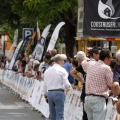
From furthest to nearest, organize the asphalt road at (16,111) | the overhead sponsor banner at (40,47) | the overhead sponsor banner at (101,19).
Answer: the overhead sponsor banner at (40,47), the asphalt road at (16,111), the overhead sponsor banner at (101,19)

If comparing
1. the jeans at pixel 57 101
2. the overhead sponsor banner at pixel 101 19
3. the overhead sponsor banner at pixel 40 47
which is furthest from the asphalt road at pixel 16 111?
the jeans at pixel 57 101

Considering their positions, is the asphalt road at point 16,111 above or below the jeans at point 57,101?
below

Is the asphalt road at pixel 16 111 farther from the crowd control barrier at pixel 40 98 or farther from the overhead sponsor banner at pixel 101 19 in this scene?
the overhead sponsor banner at pixel 101 19

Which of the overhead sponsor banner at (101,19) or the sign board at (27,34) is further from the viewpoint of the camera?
the sign board at (27,34)

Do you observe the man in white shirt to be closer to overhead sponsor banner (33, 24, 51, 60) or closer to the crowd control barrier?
the crowd control barrier

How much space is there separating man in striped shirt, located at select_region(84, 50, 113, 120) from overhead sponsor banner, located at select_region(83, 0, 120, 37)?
5.68m

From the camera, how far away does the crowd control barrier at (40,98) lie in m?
10.1

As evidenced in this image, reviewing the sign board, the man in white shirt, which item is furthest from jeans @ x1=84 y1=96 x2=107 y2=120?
the sign board

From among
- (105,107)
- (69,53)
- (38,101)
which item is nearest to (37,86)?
(38,101)

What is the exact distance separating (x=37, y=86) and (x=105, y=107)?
8645 millimetres

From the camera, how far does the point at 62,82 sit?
12.1 metres

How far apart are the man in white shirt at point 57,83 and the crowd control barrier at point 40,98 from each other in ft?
1.90

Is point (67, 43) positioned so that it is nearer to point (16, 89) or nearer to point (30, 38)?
point (30, 38)

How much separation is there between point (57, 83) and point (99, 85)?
7.63 feet
